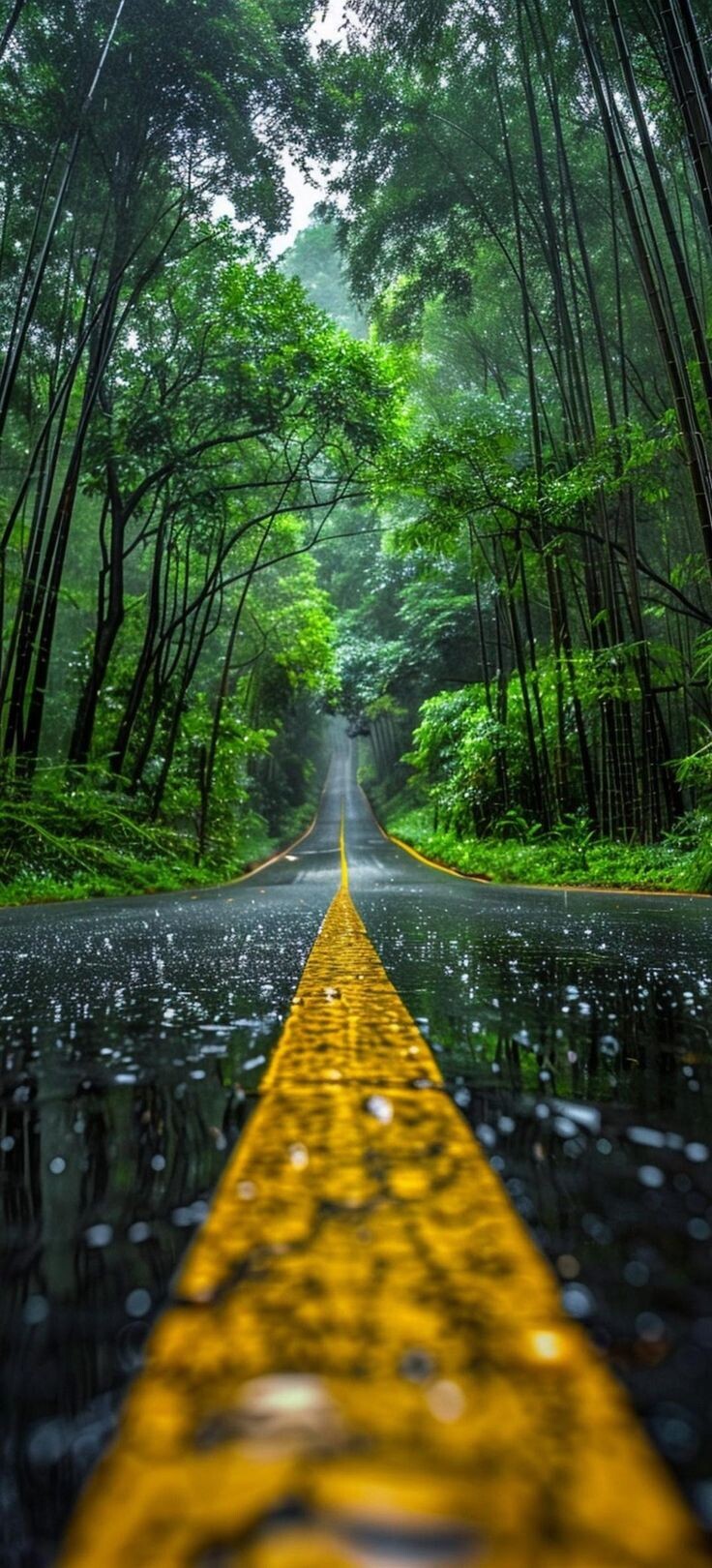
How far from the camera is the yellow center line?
0.36 metres

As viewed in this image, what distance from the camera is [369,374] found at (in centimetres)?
1378

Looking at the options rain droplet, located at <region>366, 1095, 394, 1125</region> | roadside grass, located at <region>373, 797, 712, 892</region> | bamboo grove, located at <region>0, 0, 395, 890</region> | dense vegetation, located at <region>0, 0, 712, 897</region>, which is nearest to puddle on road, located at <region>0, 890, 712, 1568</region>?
rain droplet, located at <region>366, 1095, 394, 1125</region>

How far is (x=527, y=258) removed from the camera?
53.4ft

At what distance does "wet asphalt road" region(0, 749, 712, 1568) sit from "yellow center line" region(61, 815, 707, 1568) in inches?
1.5

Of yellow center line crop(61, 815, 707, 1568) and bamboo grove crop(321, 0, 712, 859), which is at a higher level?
bamboo grove crop(321, 0, 712, 859)

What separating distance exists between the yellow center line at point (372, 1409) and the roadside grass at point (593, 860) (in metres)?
7.69

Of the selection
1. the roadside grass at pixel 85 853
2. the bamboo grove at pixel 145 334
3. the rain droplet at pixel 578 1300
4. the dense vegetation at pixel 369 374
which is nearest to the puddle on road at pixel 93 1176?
the rain droplet at pixel 578 1300

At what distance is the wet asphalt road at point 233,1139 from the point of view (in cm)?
53

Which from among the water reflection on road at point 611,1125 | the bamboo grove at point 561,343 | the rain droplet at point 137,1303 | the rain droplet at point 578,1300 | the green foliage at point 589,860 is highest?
the bamboo grove at point 561,343

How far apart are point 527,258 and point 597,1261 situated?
749 inches

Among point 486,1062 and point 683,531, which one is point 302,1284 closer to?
point 486,1062

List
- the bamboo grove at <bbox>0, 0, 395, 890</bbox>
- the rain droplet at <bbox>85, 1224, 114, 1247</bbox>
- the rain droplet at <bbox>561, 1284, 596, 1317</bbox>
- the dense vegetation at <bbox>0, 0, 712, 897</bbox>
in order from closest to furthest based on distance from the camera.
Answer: the rain droplet at <bbox>561, 1284, 596, 1317</bbox> → the rain droplet at <bbox>85, 1224, 114, 1247</bbox> → the dense vegetation at <bbox>0, 0, 712, 897</bbox> → the bamboo grove at <bbox>0, 0, 395, 890</bbox>

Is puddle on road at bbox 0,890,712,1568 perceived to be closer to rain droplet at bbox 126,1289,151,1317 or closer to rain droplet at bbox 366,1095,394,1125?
rain droplet at bbox 126,1289,151,1317

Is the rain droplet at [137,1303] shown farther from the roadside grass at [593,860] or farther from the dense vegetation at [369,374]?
the roadside grass at [593,860]
